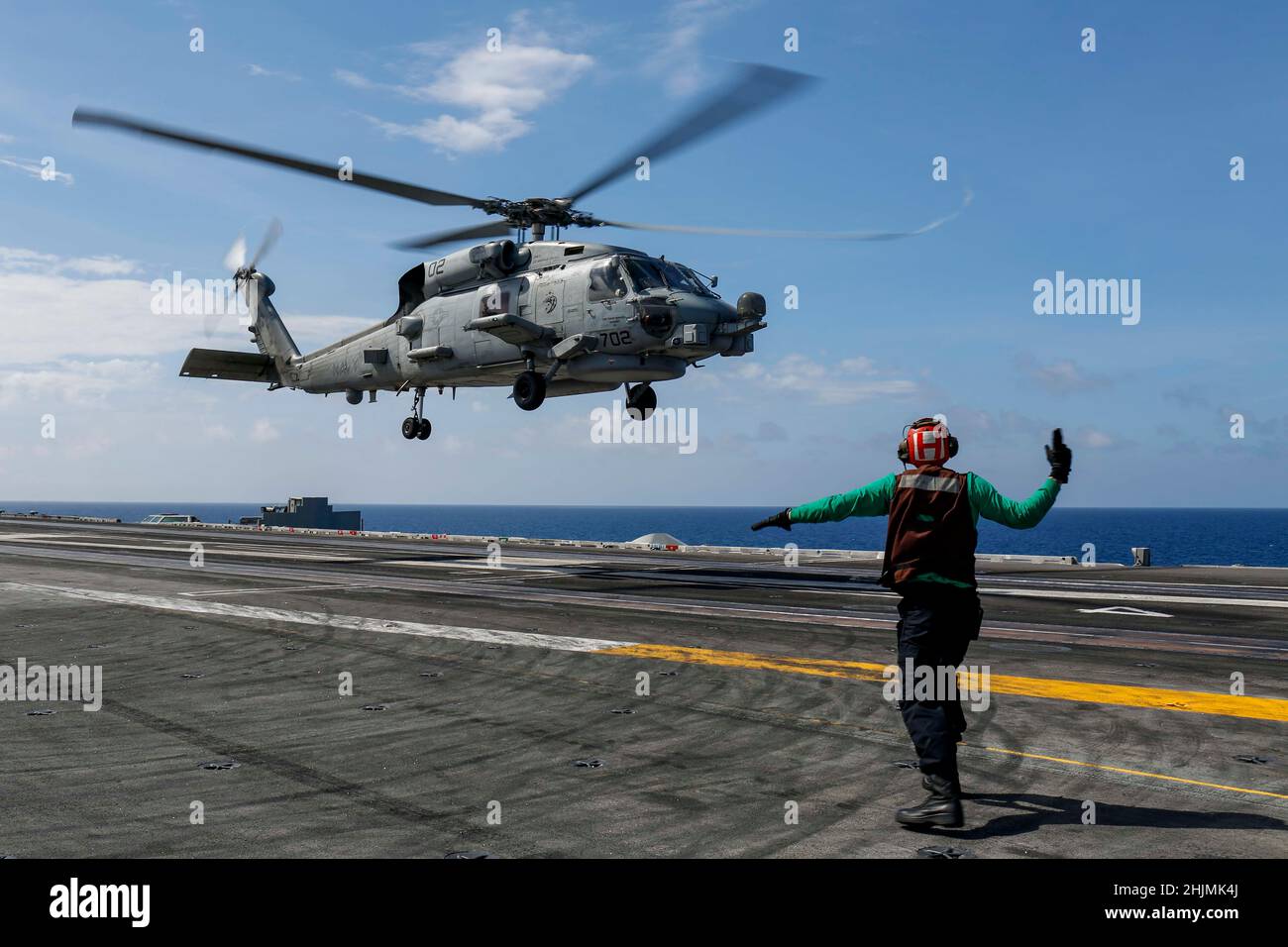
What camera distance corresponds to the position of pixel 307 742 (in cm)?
713

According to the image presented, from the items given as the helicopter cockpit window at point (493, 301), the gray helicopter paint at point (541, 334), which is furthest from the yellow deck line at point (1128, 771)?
the helicopter cockpit window at point (493, 301)

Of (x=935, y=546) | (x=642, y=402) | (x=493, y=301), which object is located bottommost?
(x=935, y=546)

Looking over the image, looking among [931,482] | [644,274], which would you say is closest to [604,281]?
[644,274]

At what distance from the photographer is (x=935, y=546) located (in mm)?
5617

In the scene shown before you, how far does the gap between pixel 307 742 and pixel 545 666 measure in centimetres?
355

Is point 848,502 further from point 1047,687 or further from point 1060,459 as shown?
point 1047,687

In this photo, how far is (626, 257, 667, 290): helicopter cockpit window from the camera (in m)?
22.7

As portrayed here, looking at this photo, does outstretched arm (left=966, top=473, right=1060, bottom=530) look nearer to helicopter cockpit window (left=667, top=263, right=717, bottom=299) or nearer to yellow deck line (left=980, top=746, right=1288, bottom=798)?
yellow deck line (left=980, top=746, right=1288, bottom=798)

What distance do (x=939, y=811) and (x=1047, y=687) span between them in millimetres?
4783

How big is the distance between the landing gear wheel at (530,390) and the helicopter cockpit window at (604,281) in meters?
2.95

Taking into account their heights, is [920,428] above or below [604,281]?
below

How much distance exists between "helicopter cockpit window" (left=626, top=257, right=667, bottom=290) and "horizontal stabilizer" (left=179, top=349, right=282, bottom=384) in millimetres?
16534
